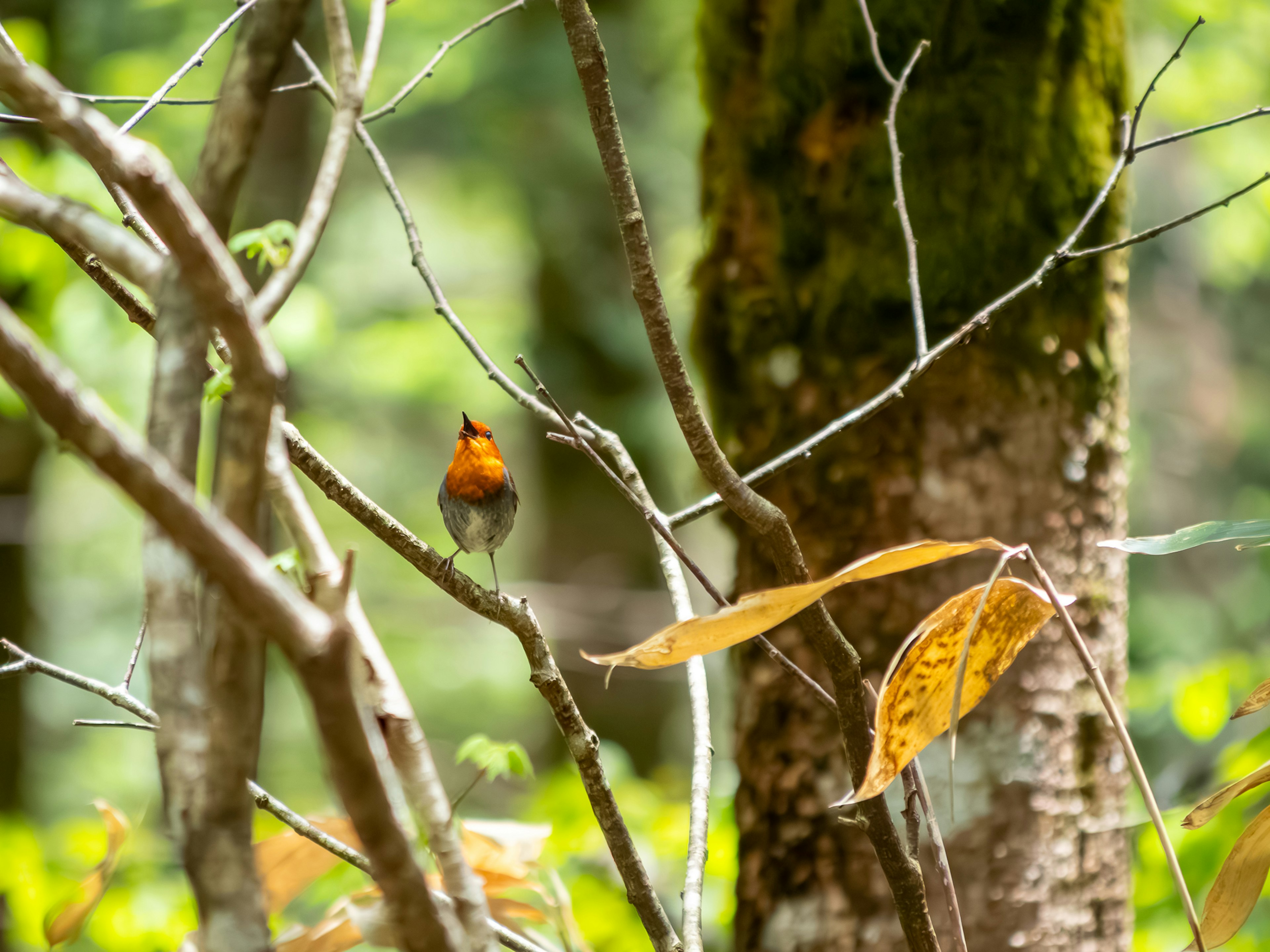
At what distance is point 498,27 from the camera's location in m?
6.28

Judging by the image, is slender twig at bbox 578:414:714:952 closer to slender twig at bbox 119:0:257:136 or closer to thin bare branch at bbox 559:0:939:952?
thin bare branch at bbox 559:0:939:952

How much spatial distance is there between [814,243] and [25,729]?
5035mm

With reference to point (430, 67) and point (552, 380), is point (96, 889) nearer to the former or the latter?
point (430, 67)

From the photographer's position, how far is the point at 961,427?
4.96 ft

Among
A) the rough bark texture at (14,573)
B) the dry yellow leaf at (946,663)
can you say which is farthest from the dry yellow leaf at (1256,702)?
the rough bark texture at (14,573)

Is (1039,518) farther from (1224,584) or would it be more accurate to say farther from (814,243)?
(1224,584)

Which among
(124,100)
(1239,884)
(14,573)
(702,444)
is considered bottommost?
(14,573)

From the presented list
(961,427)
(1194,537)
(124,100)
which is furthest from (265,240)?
(1194,537)

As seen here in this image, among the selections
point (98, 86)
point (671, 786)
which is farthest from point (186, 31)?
point (671, 786)

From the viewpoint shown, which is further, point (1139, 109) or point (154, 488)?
point (1139, 109)

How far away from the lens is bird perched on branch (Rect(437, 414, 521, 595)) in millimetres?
2346

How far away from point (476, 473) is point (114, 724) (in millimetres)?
1407

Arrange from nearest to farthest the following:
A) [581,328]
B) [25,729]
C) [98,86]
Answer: [25,729] < [98,86] < [581,328]

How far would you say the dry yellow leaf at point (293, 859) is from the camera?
117 centimetres
